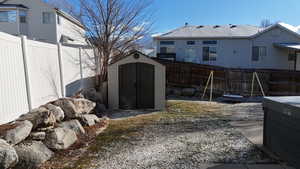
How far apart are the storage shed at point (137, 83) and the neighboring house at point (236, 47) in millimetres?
9470

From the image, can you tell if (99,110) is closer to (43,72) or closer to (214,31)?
(43,72)

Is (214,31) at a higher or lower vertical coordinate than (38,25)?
lower

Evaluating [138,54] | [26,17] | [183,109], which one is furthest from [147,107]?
[26,17]

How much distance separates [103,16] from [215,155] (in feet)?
30.3

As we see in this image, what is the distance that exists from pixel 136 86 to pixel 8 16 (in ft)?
55.0

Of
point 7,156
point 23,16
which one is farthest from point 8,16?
point 7,156

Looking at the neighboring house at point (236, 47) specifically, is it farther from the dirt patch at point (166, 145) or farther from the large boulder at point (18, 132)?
the large boulder at point (18, 132)

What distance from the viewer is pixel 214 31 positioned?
60.0 ft

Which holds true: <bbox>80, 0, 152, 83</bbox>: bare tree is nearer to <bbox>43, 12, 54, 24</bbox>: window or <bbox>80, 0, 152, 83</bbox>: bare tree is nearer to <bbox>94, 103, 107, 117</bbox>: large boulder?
<bbox>94, 103, 107, 117</bbox>: large boulder

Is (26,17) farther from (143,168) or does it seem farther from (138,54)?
(143,168)

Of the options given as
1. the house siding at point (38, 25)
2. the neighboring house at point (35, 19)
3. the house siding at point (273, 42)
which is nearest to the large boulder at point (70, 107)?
the neighboring house at point (35, 19)

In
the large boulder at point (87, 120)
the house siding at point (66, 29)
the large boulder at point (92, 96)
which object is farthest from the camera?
the house siding at point (66, 29)

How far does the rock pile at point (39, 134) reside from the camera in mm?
3470

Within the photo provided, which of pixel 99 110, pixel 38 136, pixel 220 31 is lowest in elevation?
pixel 99 110
